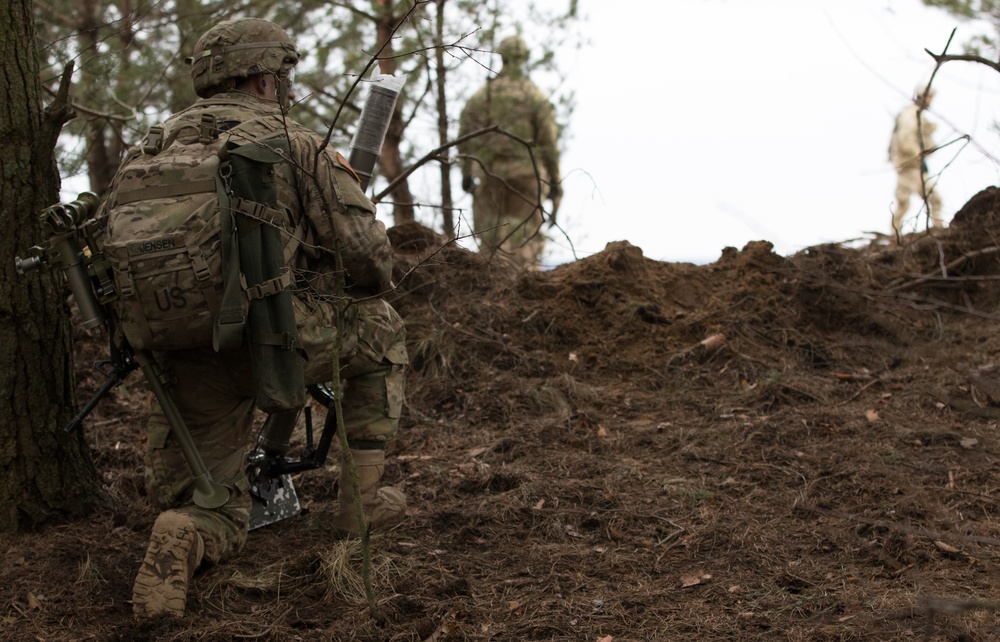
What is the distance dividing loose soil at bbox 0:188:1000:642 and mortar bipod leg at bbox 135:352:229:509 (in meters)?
0.28

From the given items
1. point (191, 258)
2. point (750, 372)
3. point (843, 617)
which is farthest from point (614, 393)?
point (191, 258)

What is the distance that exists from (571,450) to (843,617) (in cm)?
210

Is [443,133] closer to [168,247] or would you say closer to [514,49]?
[514,49]

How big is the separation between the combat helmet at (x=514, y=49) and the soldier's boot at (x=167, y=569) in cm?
657

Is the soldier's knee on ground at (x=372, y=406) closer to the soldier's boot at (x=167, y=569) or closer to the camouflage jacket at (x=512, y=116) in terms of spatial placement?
the soldier's boot at (x=167, y=569)

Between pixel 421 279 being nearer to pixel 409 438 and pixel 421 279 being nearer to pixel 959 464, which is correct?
pixel 409 438

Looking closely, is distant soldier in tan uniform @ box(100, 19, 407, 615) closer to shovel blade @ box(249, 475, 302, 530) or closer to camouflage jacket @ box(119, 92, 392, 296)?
camouflage jacket @ box(119, 92, 392, 296)

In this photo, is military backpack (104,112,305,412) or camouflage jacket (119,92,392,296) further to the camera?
camouflage jacket (119,92,392,296)

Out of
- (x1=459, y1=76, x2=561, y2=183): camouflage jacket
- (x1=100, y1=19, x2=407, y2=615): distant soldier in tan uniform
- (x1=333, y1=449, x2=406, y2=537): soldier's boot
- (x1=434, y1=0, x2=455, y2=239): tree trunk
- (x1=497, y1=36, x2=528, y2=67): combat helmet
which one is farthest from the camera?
(x1=459, y1=76, x2=561, y2=183): camouflage jacket

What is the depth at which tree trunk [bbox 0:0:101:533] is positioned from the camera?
154 inches

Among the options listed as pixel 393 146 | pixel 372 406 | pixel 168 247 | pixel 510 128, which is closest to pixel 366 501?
pixel 372 406

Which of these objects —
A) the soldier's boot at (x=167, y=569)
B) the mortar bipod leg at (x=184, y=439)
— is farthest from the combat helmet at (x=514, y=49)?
the soldier's boot at (x=167, y=569)

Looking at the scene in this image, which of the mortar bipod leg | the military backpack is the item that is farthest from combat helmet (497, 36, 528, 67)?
the mortar bipod leg

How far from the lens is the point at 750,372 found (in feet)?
19.5
